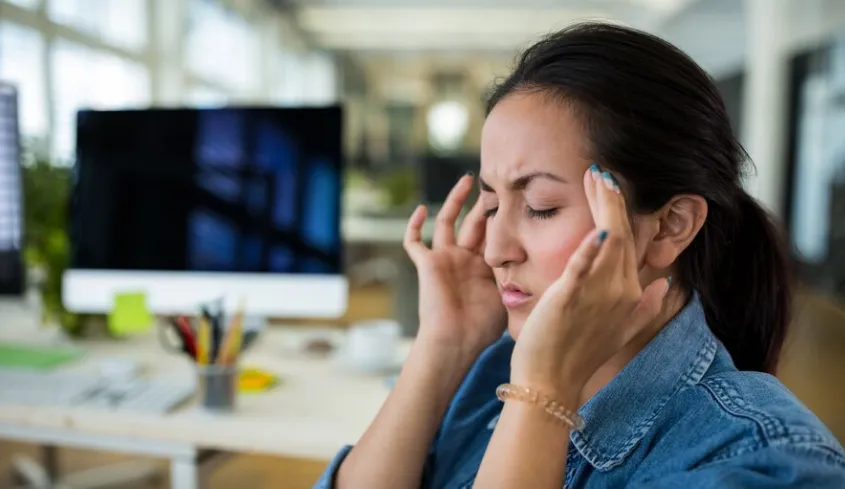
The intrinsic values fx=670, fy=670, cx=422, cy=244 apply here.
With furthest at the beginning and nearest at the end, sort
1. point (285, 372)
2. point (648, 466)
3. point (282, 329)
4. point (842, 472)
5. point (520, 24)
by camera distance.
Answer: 1. point (520, 24)
2. point (282, 329)
3. point (285, 372)
4. point (648, 466)
5. point (842, 472)

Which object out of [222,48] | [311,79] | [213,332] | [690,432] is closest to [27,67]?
[213,332]

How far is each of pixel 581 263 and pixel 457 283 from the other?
375 mm

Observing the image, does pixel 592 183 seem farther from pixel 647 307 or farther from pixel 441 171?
pixel 441 171

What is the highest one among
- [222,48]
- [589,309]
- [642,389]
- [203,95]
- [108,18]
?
[222,48]

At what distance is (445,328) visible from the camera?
93 centimetres

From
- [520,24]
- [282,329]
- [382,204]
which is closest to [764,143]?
[382,204]

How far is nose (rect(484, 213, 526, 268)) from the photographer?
752 mm

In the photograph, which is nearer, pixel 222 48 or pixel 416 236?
pixel 416 236

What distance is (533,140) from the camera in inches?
28.7

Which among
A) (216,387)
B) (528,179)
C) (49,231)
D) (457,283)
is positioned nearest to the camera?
(528,179)

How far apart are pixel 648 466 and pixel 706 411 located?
80 millimetres

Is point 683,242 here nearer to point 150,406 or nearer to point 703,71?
point 703,71

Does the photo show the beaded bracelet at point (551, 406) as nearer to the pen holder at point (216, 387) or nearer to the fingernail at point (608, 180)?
the fingernail at point (608, 180)

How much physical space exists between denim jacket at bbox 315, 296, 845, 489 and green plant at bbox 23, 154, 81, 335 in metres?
1.05
